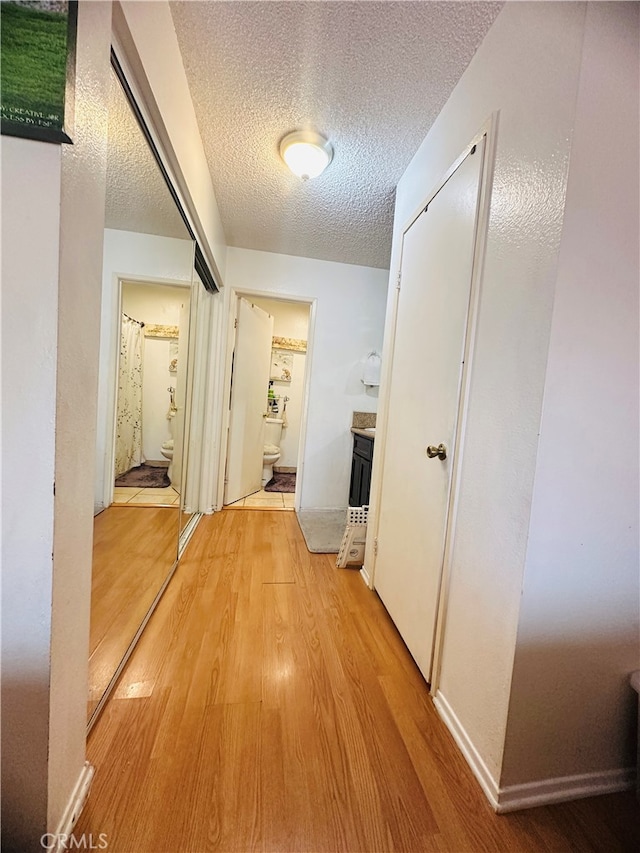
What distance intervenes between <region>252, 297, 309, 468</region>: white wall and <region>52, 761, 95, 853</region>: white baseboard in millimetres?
3689

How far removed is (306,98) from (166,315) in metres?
1.15

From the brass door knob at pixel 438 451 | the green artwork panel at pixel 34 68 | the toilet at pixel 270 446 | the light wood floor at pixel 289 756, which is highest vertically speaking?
the green artwork panel at pixel 34 68

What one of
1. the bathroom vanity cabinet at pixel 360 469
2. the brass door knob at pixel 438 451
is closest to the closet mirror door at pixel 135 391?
the brass door knob at pixel 438 451

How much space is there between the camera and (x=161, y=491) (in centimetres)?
185

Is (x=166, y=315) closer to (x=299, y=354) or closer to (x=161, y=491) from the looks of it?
(x=161, y=491)

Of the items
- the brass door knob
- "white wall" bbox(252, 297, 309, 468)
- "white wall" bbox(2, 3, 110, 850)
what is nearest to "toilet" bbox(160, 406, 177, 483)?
"white wall" bbox(2, 3, 110, 850)

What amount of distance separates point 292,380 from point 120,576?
3.51 meters

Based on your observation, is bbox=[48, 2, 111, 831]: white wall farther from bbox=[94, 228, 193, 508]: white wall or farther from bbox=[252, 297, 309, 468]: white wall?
bbox=[252, 297, 309, 468]: white wall

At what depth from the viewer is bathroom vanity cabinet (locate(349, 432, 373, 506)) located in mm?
2723

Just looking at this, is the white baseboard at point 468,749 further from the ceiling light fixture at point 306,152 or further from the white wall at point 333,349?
the ceiling light fixture at point 306,152

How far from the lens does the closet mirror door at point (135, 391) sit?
1.07 metres

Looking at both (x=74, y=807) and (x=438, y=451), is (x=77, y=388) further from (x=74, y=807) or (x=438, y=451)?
(x=438, y=451)

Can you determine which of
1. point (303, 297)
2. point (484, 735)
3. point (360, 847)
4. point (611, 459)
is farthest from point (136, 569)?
point (303, 297)

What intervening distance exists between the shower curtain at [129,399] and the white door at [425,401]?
126cm
